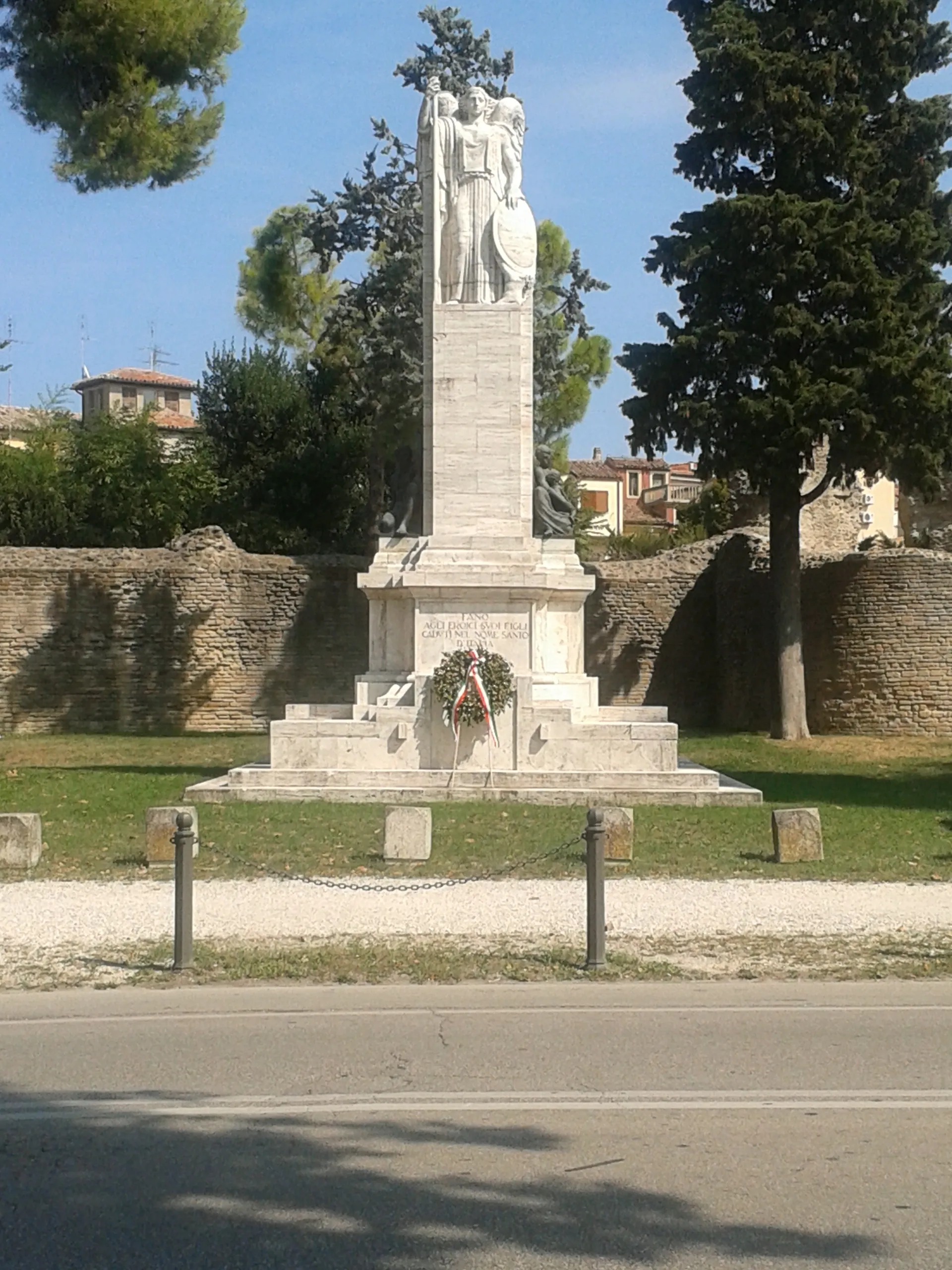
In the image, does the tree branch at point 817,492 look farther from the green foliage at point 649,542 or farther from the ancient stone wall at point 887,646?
the green foliage at point 649,542

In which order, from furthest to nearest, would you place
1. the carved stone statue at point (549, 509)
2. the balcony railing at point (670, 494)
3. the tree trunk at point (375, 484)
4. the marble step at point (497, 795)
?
the balcony railing at point (670, 494) → the tree trunk at point (375, 484) → the carved stone statue at point (549, 509) → the marble step at point (497, 795)

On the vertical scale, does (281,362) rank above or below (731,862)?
above

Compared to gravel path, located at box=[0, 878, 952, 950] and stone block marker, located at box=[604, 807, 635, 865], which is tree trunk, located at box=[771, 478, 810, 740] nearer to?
stone block marker, located at box=[604, 807, 635, 865]

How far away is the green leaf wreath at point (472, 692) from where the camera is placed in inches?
717

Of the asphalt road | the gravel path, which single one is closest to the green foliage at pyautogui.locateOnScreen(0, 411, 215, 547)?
the gravel path

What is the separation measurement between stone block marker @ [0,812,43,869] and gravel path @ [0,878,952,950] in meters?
0.81

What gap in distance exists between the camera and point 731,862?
1371cm

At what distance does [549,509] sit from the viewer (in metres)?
21.0


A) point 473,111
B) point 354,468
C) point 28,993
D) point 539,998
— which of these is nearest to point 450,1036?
point 539,998

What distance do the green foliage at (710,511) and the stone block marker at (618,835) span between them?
33968 millimetres

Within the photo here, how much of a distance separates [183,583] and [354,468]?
372 inches

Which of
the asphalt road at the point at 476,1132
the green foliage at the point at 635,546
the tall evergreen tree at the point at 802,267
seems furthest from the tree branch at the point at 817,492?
the asphalt road at the point at 476,1132

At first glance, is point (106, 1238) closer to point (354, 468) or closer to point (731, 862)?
point (731, 862)

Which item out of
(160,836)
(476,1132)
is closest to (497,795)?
(160,836)
